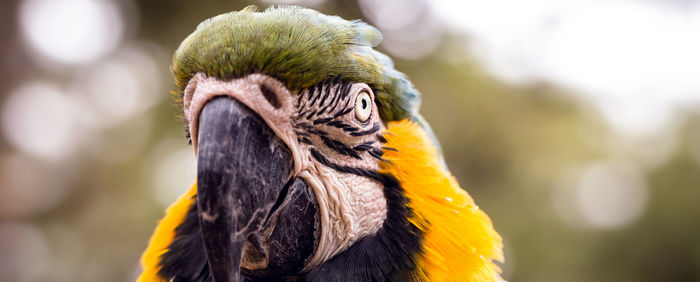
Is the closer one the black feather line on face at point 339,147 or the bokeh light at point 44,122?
the black feather line on face at point 339,147

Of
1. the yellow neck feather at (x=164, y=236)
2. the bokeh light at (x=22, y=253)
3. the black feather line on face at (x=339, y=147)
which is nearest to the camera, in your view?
the black feather line on face at (x=339, y=147)

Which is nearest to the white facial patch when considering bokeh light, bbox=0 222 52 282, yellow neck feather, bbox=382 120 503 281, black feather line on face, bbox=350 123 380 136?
black feather line on face, bbox=350 123 380 136

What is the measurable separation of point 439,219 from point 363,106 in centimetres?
48

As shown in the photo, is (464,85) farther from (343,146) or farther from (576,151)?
(343,146)

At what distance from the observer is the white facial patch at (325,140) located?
136 centimetres

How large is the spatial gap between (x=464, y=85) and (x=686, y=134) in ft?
13.1

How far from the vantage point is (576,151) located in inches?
277

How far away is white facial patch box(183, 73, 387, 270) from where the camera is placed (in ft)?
4.45

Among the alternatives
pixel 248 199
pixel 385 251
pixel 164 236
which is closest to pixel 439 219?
pixel 385 251

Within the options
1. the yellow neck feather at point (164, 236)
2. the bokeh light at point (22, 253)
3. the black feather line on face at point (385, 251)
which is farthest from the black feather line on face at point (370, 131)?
the bokeh light at point (22, 253)

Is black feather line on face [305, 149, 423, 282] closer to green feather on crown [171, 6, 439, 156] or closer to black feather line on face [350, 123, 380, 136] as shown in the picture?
black feather line on face [350, 123, 380, 136]

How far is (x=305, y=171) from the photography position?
147 centimetres

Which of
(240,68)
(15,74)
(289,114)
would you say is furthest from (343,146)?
(15,74)

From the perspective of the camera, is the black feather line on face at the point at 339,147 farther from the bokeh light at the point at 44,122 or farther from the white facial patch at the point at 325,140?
the bokeh light at the point at 44,122
